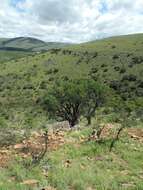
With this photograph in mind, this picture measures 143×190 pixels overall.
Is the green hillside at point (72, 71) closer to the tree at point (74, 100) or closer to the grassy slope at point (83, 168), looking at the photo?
the tree at point (74, 100)

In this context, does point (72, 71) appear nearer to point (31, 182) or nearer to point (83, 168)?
point (83, 168)

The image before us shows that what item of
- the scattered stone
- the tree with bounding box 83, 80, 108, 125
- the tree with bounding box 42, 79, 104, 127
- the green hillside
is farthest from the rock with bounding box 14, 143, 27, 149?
the green hillside

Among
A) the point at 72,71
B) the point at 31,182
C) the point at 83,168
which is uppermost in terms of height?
the point at 31,182

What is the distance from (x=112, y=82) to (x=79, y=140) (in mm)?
50079

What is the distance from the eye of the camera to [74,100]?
30.7 m

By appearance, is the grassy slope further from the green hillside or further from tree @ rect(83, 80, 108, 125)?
the green hillside

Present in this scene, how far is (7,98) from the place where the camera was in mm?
62938

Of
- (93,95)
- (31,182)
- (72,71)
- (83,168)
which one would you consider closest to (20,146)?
(83,168)

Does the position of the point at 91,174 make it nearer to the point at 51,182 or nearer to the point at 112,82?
the point at 51,182

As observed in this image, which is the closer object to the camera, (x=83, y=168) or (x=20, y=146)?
(x=83, y=168)

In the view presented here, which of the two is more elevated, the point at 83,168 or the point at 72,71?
the point at 83,168

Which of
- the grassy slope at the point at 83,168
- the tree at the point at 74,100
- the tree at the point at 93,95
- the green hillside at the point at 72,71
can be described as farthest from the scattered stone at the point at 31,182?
the green hillside at the point at 72,71

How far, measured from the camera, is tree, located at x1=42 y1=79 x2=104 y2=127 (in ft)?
101

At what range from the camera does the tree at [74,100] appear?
30656mm
